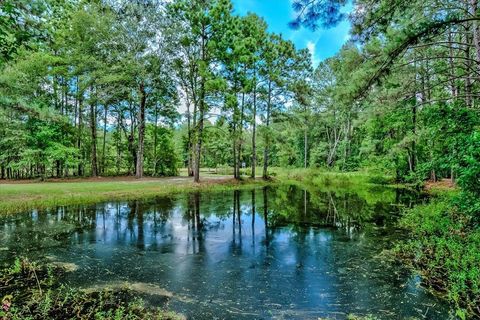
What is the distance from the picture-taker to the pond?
4543mm

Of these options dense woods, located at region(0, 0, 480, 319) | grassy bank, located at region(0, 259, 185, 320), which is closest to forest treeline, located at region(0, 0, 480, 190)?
dense woods, located at region(0, 0, 480, 319)

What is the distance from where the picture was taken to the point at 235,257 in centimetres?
687

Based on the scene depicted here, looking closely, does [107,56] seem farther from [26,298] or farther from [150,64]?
[26,298]

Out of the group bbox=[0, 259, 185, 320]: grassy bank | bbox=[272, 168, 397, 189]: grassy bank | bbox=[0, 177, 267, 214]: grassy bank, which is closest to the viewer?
bbox=[0, 259, 185, 320]: grassy bank

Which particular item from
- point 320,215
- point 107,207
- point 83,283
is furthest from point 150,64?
point 83,283

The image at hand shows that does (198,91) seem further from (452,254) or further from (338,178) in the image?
(452,254)

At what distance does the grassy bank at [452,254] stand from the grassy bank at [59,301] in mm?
4381

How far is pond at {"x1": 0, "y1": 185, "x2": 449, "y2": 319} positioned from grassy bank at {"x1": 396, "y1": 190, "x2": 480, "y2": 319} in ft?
1.13

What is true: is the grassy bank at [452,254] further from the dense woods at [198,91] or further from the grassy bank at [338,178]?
the grassy bank at [338,178]

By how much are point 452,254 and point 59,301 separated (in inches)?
283

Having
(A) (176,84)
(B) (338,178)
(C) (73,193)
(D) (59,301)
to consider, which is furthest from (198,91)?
(D) (59,301)

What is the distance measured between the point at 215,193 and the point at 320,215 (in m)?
8.38

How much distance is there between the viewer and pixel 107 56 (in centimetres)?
2253

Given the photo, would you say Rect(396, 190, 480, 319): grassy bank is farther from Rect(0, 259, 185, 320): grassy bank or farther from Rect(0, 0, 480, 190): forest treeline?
Rect(0, 0, 480, 190): forest treeline
